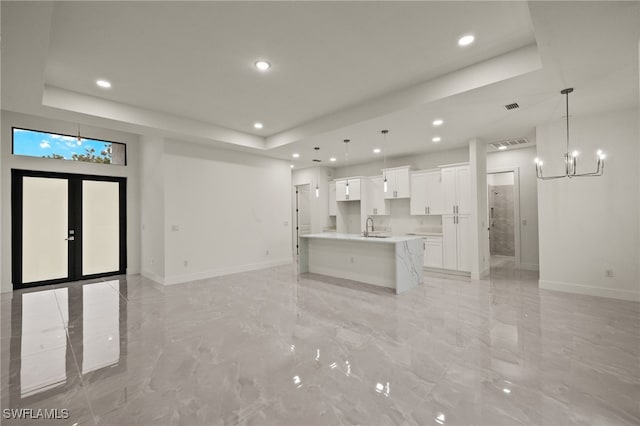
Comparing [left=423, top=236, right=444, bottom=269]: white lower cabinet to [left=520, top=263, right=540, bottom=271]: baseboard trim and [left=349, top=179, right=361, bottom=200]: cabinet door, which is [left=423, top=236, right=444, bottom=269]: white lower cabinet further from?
[left=349, top=179, right=361, bottom=200]: cabinet door

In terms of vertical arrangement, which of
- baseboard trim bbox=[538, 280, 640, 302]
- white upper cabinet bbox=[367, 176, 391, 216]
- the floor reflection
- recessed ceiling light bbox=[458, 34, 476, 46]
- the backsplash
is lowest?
the floor reflection

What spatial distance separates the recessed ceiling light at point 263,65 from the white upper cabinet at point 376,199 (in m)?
4.95

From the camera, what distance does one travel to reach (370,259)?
5.16 meters

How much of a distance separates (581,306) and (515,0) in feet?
13.1

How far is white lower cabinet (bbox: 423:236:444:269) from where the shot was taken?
6379mm

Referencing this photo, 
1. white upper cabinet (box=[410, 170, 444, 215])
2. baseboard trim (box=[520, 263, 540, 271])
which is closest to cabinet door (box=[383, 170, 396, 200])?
white upper cabinet (box=[410, 170, 444, 215])

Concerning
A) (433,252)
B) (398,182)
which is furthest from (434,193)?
(433,252)

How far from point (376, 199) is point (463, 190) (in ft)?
7.76

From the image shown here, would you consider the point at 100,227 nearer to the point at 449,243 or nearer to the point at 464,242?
the point at 449,243

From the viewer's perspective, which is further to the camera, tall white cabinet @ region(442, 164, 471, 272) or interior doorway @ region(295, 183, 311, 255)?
interior doorway @ region(295, 183, 311, 255)

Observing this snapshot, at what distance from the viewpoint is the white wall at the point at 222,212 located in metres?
5.60

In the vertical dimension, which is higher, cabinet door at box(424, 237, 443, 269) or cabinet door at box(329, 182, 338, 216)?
cabinet door at box(329, 182, 338, 216)

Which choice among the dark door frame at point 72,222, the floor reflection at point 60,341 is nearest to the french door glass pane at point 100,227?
the dark door frame at point 72,222

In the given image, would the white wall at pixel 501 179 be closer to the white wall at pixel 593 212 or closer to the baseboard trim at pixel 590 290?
the white wall at pixel 593 212
